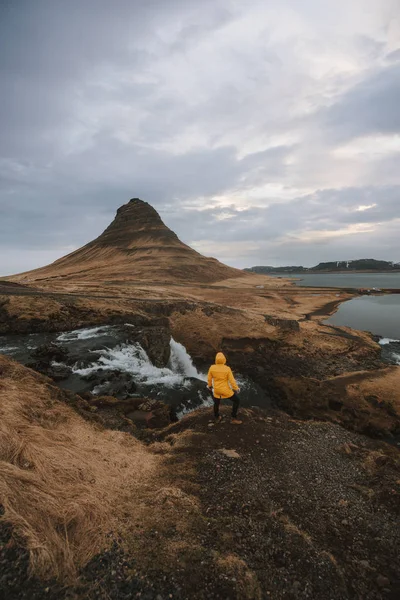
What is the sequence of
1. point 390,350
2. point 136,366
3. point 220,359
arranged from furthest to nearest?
1. point 390,350
2. point 136,366
3. point 220,359

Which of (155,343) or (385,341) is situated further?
(385,341)

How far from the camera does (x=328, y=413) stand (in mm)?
18328

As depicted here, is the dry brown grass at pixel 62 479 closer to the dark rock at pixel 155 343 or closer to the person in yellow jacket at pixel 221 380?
the person in yellow jacket at pixel 221 380

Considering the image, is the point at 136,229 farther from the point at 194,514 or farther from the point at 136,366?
the point at 194,514

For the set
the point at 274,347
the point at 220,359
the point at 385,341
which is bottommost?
the point at 385,341

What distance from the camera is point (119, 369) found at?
64.4ft

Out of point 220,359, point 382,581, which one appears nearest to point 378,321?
point 220,359

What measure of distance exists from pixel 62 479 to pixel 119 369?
12658 mm

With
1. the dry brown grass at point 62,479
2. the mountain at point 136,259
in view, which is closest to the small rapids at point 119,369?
the dry brown grass at point 62,479

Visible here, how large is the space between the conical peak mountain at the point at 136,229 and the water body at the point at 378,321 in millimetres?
90335

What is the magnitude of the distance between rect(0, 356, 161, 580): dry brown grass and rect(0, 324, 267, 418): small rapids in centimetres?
583

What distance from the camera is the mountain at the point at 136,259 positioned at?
93312mm

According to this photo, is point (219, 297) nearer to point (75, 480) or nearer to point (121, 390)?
point (121, 390)

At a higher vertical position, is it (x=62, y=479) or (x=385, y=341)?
(x=62, y=479)
